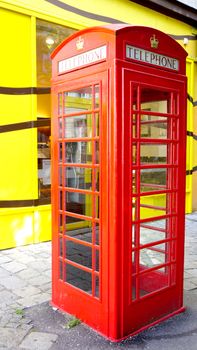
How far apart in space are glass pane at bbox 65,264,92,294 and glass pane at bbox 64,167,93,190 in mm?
772

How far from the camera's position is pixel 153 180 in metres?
3.78

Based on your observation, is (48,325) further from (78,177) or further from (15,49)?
(15,49)

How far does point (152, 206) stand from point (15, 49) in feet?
11.4

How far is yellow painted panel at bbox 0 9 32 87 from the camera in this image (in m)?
5.50

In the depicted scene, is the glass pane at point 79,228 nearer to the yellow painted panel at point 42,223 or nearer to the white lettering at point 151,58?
the white lettering at point 151,58

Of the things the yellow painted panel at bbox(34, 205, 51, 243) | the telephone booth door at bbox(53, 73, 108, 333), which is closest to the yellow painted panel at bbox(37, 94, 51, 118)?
the yellow painted panel at bbox(34, 205, 51, 243)

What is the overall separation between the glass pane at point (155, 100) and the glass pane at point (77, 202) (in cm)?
101

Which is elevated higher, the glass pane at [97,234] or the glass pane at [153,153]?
the glass pane at [153,153]

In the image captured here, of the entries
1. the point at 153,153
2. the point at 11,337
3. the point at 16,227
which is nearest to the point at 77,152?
the point at 153,153

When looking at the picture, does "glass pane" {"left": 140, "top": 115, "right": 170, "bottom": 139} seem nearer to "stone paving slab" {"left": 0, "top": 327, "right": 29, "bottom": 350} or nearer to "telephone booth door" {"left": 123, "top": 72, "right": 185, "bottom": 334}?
"telephone booth door" {"left": 123, "top": 72, "right": 185, "bottom": 334}

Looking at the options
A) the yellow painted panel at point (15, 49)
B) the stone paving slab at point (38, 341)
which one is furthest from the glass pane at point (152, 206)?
the yellow painted panel at point (15, 49)

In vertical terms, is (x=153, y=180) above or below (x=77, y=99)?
below

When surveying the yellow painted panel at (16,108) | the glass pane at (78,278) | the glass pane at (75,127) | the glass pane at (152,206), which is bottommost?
the glass pane at (78,278)

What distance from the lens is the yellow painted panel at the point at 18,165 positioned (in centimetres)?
557
